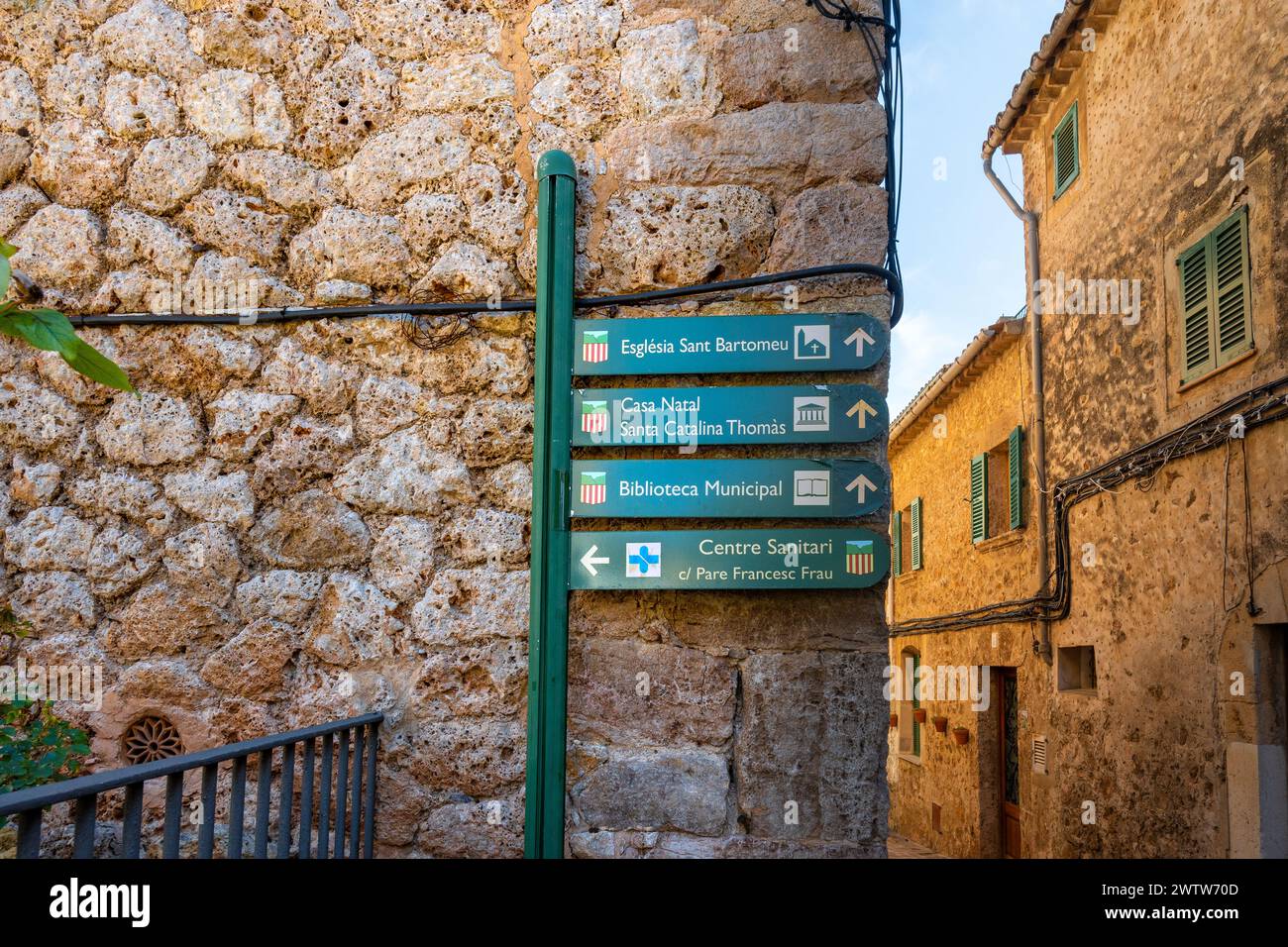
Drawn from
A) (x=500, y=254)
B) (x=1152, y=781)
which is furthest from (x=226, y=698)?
(x=1152, y=781)

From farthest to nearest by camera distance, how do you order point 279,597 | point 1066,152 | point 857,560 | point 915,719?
point 915,719 < point 1066,152 < point 279,597 < point 857,560

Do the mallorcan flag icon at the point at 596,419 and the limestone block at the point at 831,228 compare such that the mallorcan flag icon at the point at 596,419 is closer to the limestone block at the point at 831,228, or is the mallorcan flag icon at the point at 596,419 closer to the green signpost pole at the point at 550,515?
the green signpost pole at the point at 550,515

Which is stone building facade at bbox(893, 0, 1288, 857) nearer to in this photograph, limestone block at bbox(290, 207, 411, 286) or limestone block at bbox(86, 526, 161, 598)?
limestone block at bbox(290, 207, 411, 286)

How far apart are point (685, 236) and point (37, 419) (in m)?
1.83

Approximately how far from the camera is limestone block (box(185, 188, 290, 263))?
275 centimetres

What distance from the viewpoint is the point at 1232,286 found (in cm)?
579

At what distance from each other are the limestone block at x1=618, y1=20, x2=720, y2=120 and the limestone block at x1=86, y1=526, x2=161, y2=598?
176 centimetres

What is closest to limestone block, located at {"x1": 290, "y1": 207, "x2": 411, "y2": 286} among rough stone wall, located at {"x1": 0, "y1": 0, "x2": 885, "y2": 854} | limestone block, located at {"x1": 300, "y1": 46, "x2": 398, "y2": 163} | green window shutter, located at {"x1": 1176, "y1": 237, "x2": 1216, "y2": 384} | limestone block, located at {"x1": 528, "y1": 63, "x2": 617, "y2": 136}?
rough stone wall, located at {"x1": 0, "y1": 0, "x2": 885, "y2": 854}

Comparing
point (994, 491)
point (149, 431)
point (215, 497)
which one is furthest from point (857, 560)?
point (994, 491)

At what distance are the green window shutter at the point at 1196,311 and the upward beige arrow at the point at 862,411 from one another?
456cm

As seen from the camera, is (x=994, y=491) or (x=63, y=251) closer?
(x=63, y=251)

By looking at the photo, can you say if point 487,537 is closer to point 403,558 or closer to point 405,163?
point 403,558

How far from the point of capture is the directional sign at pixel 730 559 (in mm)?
2412

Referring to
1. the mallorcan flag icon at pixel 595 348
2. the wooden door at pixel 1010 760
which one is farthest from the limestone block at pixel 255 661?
the wooden door at pixel 1010 760
